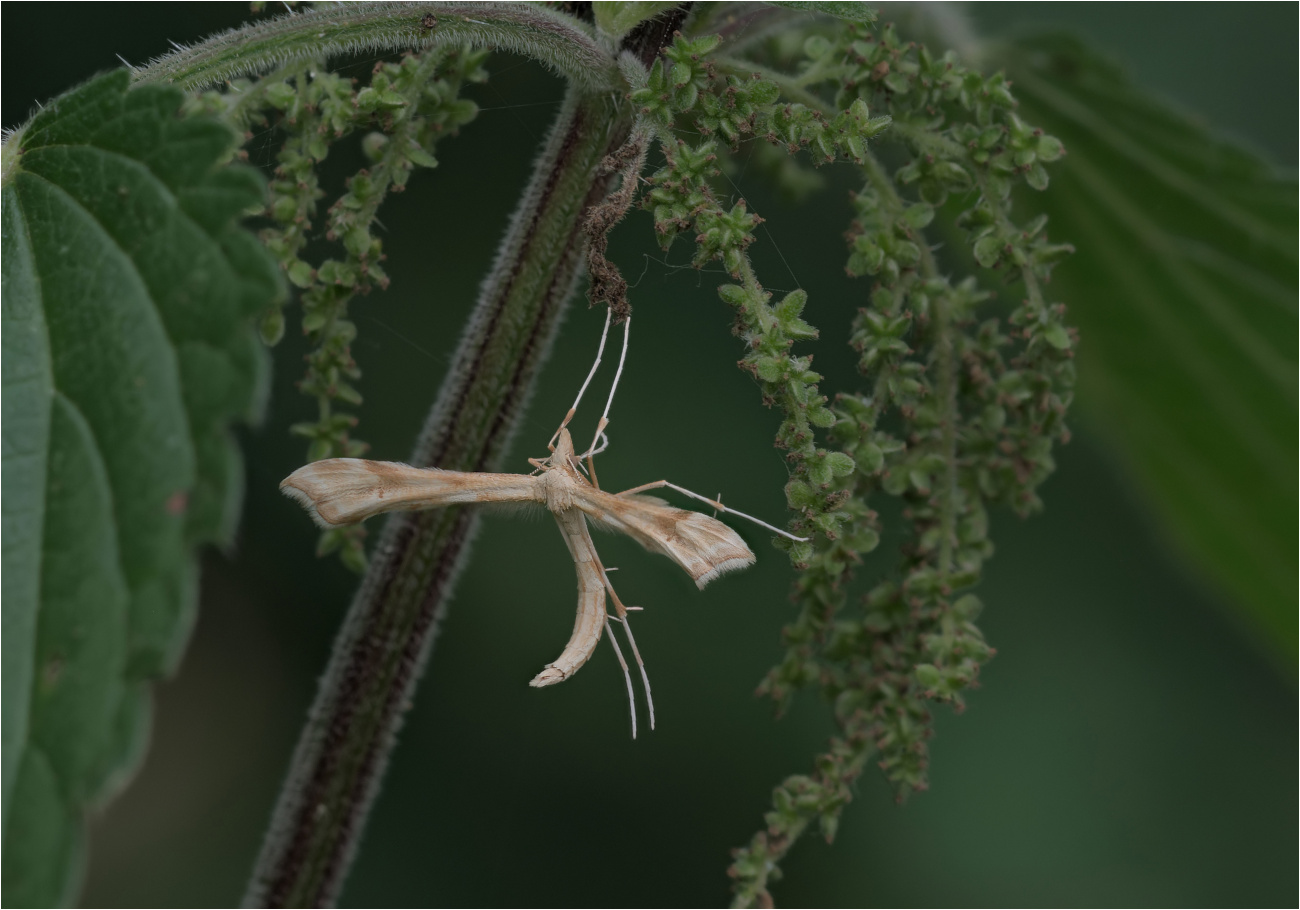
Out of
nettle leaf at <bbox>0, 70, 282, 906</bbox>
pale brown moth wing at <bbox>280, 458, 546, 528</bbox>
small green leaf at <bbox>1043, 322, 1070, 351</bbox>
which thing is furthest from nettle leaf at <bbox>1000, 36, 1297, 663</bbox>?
nettle leaf at <bbox>0, 70, 282, 906</bbox>

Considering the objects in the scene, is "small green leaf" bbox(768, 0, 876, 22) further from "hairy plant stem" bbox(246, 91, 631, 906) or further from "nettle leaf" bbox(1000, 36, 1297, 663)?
"nettle leaf" bbox(1000, 36, 1297, 663)

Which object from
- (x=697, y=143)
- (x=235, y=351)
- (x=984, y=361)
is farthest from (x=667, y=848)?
(x=235, y=351)

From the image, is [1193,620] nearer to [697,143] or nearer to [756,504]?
[756,504]

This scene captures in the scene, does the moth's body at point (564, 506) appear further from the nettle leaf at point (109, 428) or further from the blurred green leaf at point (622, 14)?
the blurred green leaf at point (622, 14)

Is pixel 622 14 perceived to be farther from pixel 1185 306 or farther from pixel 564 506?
pixel 1185 306

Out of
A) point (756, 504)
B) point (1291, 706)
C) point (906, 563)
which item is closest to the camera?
point (906, 563)

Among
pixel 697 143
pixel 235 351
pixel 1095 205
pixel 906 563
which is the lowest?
pixel 235 351
